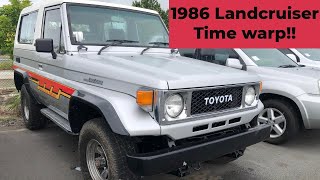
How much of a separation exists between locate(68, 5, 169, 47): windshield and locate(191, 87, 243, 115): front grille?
5.24 ft

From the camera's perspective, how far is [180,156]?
110 inches

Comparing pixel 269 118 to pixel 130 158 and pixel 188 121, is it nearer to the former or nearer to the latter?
pixel 188 121

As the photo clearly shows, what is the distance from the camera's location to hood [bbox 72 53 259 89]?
114 inches

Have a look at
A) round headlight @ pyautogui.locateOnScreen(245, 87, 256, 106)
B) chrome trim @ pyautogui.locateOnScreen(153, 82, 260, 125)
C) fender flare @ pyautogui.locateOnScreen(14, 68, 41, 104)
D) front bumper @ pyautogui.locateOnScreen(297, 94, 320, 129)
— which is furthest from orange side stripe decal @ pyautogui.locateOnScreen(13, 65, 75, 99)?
front bumper @ pyautogui.locateOnScreen(297, 94, 320, 129)

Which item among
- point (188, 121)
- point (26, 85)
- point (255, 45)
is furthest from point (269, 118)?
point (26, 85)

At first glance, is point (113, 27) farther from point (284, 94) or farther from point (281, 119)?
point (281, 119)

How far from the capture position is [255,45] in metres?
6.07

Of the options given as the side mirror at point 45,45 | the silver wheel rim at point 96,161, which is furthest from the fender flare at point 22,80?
the silver wheel rim at point 96,161

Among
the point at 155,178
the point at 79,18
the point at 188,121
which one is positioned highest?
the point at 79,18

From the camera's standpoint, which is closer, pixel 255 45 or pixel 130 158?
pixel 130 158

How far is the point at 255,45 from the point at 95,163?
3.86 m

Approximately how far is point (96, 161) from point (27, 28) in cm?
333

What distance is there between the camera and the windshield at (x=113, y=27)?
13.4 feet

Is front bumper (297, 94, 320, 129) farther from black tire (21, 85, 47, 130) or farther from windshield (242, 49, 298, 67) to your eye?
black tire (21, 85, 47, 130)
